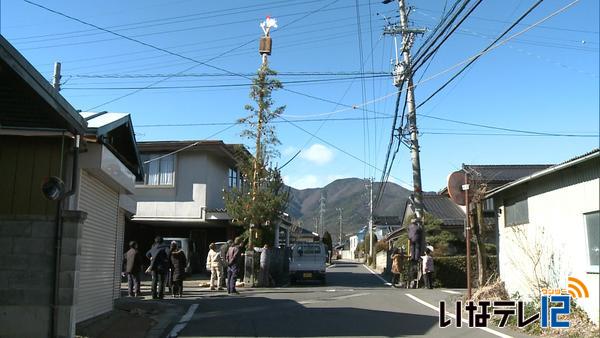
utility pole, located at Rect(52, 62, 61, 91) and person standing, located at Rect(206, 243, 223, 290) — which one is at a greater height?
utility pole, located at Rect(52, 62, 61, 91)

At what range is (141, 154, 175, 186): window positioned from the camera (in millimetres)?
28156

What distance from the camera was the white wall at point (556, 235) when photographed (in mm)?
9914

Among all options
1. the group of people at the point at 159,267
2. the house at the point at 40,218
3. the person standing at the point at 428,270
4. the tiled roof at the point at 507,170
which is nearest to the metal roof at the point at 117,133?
→ the house at the point at 40,218

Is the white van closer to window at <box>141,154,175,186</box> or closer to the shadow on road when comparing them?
window at <box>141,154,175,186</box>

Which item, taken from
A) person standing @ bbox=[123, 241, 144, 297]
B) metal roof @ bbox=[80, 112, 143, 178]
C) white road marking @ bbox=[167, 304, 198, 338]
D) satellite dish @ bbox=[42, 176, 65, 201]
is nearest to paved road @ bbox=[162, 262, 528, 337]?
white road marking @ bbox=[167, 304, 198, 338]

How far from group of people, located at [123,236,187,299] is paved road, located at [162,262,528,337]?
0.99m

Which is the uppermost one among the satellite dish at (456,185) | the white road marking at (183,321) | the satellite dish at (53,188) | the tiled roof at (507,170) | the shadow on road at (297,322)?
the tiled roof at (507,170)

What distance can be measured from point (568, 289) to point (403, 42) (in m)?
17.4

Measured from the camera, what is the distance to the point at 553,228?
11250 mm

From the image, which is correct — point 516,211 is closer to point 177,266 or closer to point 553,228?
point 553,228

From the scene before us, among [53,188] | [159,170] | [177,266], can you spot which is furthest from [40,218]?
A: [159,170]

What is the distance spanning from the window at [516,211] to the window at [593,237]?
275 centimetres

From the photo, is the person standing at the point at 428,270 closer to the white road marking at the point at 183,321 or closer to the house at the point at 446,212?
the white road marking at the point at 183,321

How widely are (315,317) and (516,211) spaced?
5503mm
